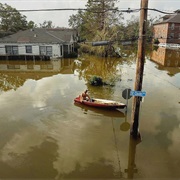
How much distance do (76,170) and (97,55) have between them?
3052cm

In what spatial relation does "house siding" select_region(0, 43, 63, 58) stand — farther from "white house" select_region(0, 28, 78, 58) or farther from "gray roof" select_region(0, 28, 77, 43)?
"gray roof" select_region(0, 28, 77, 43)

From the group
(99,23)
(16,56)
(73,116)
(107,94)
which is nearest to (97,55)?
(99,23)

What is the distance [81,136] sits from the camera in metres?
9.43

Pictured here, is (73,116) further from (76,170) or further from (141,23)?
(141,23)

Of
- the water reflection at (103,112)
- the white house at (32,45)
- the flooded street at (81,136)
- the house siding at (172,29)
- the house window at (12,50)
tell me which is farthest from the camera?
the house siding at (172,29)

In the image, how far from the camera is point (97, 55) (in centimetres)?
3616

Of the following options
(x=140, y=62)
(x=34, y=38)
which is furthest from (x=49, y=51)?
(x=140, y=62)

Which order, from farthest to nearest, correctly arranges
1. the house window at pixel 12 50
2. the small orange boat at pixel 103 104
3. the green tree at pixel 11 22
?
the green tree at pixel 11 22 < the house window at pixel 12 50 < the small orange boat at pixel 103 104

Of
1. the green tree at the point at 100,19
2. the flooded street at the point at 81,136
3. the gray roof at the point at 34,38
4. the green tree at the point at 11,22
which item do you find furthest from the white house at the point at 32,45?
the green tree at the point at 11,22

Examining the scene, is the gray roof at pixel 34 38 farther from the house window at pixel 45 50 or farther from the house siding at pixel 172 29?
the house siding at pixel 172 29

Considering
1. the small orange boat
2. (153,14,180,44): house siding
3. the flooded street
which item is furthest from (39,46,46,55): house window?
(153,14,180,44): house siding

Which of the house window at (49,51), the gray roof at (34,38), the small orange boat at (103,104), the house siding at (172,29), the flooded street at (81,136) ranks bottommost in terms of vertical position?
the flooded street at (81,136)

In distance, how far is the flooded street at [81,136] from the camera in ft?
23.7

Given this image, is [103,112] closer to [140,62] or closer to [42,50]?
[140,62]
